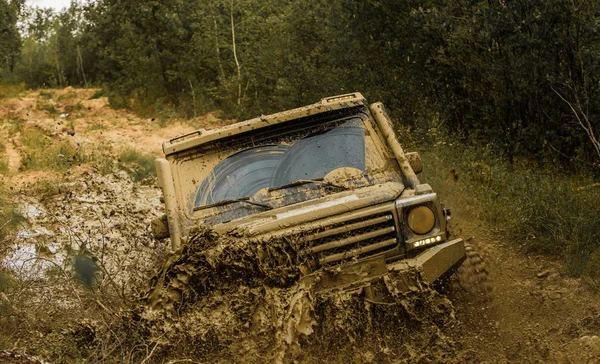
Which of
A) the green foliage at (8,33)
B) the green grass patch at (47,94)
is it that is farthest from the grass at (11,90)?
the green grass patch at (47,94)

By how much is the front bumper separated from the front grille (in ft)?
0.24

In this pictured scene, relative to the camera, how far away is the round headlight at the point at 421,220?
4.82m

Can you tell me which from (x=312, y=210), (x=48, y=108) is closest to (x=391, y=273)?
(x=312, y=210)

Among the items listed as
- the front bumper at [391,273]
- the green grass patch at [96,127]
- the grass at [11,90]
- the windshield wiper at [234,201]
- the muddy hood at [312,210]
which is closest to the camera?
the front bumper at [391,273]

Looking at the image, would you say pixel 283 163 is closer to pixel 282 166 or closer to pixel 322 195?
pixel 282 166

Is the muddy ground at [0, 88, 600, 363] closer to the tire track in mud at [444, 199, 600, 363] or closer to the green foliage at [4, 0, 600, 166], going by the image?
the tire track in mud at [444, 199, 600, 363]

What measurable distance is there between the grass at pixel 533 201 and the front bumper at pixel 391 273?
175 centimetres

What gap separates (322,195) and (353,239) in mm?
599

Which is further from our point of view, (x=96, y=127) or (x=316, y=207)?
(x=96, y=127)

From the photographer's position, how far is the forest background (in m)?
7.52

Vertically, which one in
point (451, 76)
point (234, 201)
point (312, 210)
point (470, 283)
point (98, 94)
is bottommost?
point (470, 283)

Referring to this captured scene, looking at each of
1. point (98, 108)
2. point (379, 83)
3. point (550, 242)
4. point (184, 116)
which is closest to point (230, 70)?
point (184, 116)

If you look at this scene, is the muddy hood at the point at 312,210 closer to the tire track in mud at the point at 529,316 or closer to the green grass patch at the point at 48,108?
the tire track in mud at the point at 529,316

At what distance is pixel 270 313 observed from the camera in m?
4.39
